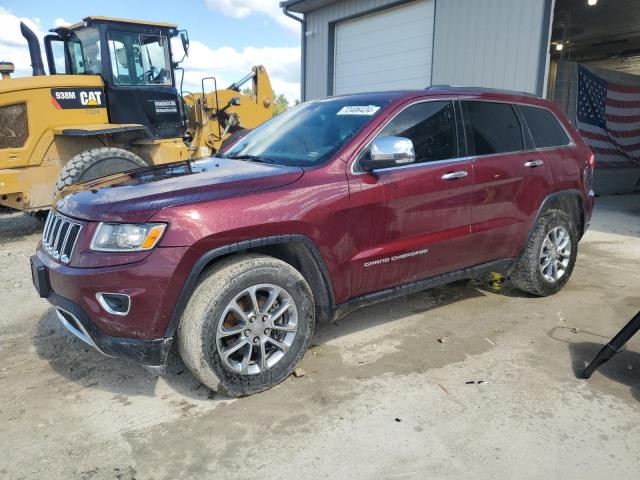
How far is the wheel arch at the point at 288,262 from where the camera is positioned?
266cm

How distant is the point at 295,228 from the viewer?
292 cm

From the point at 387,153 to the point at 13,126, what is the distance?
587 cm

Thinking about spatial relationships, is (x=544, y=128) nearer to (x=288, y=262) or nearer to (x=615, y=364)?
(x=615, y=364)

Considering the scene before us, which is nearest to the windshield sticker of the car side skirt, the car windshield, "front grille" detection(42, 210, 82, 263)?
the car windshield

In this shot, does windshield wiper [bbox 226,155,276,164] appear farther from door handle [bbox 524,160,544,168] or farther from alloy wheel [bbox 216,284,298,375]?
door handle [bbox 524,160,544,168]

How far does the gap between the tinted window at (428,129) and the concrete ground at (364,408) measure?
4.51 feet

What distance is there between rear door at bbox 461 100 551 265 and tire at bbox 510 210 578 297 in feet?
0.57

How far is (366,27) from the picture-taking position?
38.9 feet

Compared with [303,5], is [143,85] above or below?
below

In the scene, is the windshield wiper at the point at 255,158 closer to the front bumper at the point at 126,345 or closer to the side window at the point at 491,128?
the front bumper at the point at 126,345

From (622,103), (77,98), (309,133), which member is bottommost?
(309,133)

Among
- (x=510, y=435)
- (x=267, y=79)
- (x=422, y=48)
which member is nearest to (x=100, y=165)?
(x=267, y=79)

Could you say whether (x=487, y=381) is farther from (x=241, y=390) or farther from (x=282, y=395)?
(x=241, y=390)

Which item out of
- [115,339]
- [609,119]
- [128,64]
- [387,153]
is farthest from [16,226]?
[609,119]
